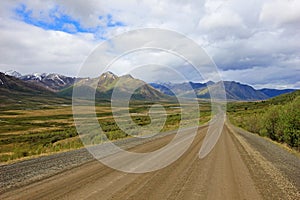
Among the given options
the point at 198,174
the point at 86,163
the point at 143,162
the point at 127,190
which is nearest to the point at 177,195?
the point at 127,190

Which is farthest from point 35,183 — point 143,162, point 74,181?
point 143,162

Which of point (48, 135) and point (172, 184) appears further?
point (48, 135)

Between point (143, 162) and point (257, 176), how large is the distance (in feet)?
15.4

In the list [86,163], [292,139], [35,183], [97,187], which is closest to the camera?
[97,187]

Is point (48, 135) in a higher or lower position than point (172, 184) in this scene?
lower

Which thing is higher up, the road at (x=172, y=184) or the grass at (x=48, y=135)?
the road at (x=172, y=184)

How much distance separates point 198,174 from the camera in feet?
33.2

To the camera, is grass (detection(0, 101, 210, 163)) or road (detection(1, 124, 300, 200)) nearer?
road (detection(1, 124, 300, 200))

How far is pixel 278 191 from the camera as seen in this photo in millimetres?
8102

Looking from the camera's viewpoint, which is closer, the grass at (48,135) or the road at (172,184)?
the road at (172,184)

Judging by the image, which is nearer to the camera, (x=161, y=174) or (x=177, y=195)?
(x=177, y=195)

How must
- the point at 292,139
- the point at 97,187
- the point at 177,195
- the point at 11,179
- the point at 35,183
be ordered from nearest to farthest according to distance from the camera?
1. the point at 177,195
2. the point at 97,187
3. the point at 35,183
4. the point at 11,179
5. the point at 292,139

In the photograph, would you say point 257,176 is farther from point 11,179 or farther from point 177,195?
point 11,179

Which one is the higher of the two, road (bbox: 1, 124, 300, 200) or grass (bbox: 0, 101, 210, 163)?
road (bbox: 1, 124, 300, 200)
